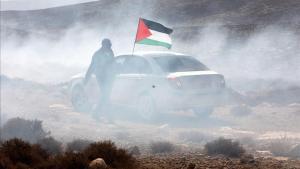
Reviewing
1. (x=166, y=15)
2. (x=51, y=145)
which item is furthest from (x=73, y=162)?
(x=166, y=15)

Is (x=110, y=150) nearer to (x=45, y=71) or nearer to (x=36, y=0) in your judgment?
(x=45, y=71)

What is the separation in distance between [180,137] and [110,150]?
14.7 ft

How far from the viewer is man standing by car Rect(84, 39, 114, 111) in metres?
13.4

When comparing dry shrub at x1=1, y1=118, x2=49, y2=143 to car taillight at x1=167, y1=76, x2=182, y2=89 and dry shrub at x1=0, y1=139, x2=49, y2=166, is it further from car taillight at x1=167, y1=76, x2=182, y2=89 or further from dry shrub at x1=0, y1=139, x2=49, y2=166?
dry shrub at x1=0, y1=139, x2=49, y2=166

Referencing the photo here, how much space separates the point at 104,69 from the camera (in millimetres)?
13430

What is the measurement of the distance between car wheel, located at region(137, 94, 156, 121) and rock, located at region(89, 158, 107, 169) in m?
6.41

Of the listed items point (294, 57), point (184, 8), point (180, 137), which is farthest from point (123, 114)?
point (184, 8)

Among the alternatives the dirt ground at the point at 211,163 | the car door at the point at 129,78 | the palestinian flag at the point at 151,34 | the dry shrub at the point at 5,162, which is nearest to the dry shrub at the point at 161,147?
the dirt ground at the point at 211,163

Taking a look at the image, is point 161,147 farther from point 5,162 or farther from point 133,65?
point 133,65

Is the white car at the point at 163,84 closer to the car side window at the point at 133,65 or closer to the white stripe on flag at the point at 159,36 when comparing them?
the car side window at the point at 133,65

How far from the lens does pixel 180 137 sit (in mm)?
10797

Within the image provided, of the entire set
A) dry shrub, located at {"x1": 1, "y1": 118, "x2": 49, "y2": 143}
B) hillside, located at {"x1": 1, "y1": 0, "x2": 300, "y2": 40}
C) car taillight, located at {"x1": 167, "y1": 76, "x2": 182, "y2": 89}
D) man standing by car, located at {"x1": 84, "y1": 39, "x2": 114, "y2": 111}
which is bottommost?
dry shrub, located at {"x1": 1, "y1": 118, "x2": 49, "y2": 143}

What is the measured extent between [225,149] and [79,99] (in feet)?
23.8

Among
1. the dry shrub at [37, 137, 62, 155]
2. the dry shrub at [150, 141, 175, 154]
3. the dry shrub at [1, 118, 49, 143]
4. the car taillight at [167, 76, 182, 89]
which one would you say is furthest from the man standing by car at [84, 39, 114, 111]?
the dry shrub at [37, 137, 62, 155]
